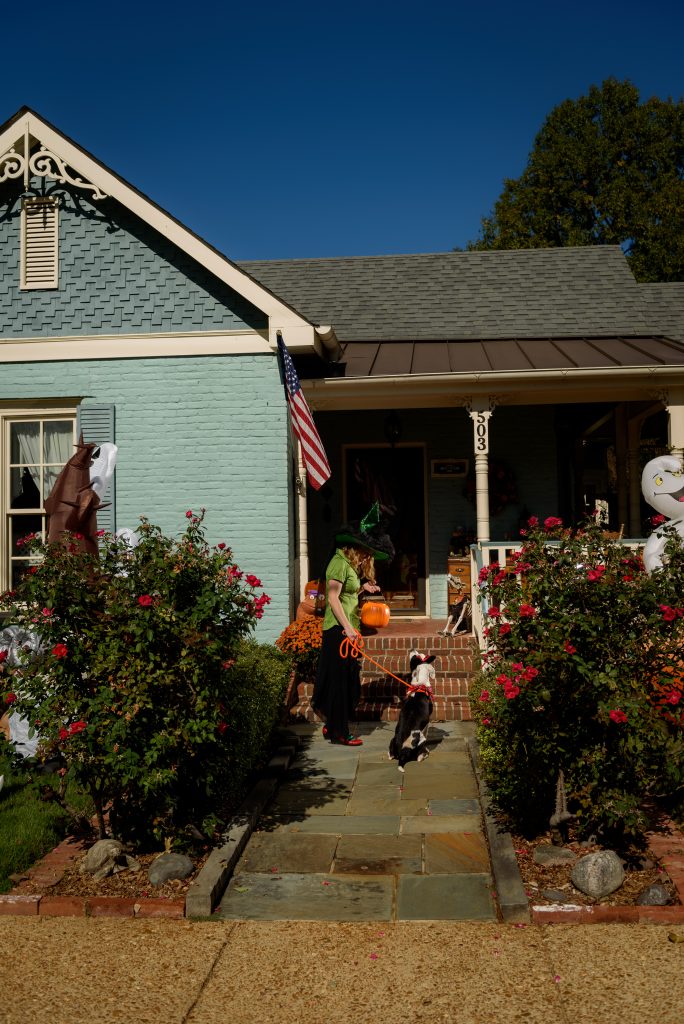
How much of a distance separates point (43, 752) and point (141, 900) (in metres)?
1.07

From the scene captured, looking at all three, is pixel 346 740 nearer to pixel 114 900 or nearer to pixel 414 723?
pixel 414 723

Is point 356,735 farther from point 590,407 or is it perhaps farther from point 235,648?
point 590,407

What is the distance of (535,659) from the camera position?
5.03 meters

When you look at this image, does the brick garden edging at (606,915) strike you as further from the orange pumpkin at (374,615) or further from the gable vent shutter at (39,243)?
the gable vent shutter at (39,243)

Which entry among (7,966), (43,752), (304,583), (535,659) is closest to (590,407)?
(304,583)

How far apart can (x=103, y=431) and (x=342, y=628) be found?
13.1 feet

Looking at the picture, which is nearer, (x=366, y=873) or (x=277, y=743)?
(x=366, y=873)

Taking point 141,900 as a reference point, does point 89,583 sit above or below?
above

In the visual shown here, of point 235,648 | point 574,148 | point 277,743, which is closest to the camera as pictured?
point 235,648

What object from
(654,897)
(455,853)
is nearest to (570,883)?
(654,897)

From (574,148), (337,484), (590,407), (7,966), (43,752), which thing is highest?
(574,148)

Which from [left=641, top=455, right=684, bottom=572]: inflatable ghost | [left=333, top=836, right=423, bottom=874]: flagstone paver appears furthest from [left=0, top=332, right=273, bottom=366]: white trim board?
[left=333, top=836, right=423, bottom=874]: flagstone paver

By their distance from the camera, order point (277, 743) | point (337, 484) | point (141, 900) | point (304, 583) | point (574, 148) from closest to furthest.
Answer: point (141, 900), point (277, 743), point (304, 583), point (337, 484), point (574, 148)

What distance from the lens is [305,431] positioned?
9234mm
